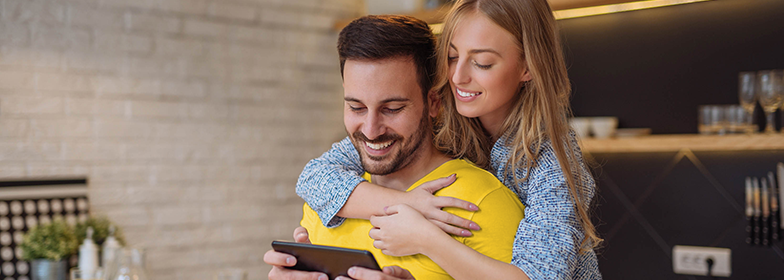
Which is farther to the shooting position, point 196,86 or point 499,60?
point 196,86

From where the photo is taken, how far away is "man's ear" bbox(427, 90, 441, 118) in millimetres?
1519

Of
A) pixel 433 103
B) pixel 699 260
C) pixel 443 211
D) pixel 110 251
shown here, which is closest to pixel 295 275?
pixel 443 211

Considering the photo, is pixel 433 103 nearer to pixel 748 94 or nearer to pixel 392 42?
pixel 392 42

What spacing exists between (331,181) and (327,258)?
32 centimetres

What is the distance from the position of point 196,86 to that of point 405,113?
220cm

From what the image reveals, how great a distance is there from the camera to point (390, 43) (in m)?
1.39

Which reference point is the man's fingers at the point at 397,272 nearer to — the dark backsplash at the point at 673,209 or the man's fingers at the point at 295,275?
the man's fingers at the point at 295,275

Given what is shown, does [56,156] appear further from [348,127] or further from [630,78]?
[630,78]

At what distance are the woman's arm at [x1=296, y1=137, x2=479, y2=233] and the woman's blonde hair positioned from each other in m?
0.20

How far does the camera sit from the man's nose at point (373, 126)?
1.38 metres

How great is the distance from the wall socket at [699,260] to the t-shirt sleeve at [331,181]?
6.55 feet

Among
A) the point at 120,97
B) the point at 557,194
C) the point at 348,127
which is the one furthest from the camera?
the point at 120,97

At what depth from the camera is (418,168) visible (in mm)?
1511

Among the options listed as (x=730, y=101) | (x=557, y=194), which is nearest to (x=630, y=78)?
(x=730, y=101)
